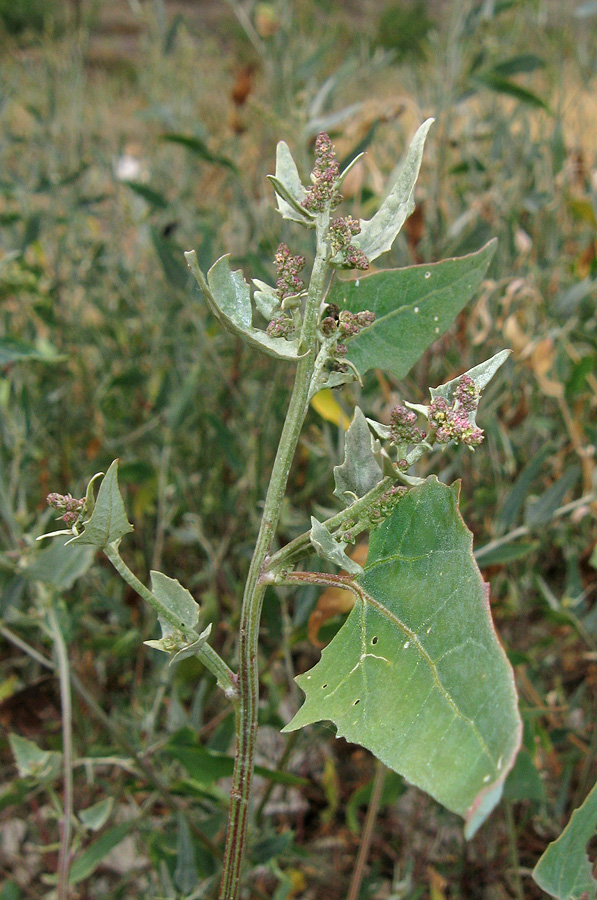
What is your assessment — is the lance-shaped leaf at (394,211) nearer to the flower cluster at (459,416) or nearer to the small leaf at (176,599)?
the flower cluster at (459,416)

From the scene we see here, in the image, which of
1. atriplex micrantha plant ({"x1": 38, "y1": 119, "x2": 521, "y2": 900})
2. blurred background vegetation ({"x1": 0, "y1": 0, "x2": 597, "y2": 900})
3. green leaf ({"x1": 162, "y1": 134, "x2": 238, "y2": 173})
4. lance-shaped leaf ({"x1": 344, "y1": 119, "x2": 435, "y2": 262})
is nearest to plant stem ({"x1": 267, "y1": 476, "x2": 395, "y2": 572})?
atriplex micrantha plant ({"x1": 38, "y1": 119, "x2": 521, "y2": 900})

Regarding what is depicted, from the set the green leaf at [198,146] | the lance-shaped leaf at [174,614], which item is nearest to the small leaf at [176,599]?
the lance-shaped leaf at [174,614]

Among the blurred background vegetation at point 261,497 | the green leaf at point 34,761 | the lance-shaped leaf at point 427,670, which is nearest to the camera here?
the lance-shaped leaf at point 427,670

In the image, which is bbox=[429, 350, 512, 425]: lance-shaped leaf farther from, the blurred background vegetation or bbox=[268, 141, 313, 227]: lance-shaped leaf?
the blurred background vegetation

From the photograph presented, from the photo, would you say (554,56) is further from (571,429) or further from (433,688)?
(433,688)

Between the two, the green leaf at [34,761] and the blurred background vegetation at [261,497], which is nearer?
the green leaf at [34,761]

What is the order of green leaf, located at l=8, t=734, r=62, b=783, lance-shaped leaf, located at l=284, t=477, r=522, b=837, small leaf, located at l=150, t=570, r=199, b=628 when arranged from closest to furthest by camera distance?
lance-shaped leaf, located at l=284, t=477, r=522, b=837 < small leaf, located at l=150, t=570, r=199, b=628 < green leaf, located at l=8, t=734, r=62, b=783
